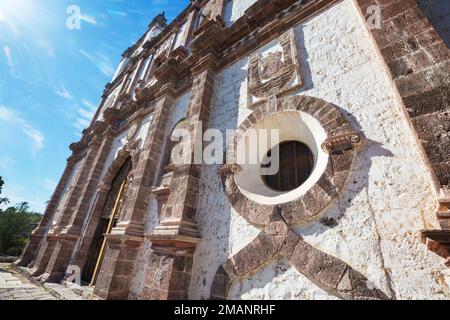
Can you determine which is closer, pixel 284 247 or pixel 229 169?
pixel 284 247

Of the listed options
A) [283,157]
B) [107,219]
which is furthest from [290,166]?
[107,219]

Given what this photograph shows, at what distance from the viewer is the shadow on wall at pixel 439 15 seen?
2775 mm

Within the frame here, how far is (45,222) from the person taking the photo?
11.7 meters

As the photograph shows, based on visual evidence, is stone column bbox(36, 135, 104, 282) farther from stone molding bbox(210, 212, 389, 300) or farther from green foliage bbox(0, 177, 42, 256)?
green foliage bbox(0, 177, 42, 256)

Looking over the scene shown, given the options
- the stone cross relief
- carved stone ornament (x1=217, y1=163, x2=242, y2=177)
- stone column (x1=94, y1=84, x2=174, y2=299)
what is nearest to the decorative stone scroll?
the stone cross relief

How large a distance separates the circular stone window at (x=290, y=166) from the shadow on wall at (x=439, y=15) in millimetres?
2177

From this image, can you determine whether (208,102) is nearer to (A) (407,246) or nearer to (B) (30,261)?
(A) (407,246)

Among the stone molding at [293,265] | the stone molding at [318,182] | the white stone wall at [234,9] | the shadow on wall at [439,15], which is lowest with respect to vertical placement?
the stone molding at [293,265]

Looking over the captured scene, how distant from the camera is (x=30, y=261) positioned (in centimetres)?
1043

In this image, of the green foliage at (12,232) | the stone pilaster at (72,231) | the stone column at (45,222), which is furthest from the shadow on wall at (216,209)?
the green foliage at (12,232)

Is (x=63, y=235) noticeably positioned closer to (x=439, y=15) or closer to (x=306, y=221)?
(x=306, y=221)

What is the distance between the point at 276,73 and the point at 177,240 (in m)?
3.41

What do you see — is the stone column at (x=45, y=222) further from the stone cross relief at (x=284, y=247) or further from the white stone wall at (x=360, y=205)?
the stone cross relief at (x=284, y=247)

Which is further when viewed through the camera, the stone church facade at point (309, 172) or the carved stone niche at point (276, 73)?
the carved stone niche at point (276, 73)
